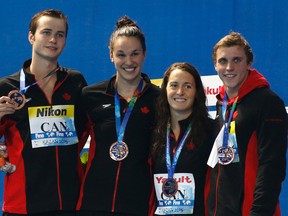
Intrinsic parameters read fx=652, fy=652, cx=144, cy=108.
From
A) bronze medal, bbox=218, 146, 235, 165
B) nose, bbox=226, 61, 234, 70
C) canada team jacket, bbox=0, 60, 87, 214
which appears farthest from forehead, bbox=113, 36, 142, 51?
bronze medal, bbox=218, 146, 235, 165

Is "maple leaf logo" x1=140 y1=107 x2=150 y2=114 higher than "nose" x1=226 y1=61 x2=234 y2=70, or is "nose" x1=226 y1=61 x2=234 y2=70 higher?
"nose" x1=226 y1=61 x2=234 y2=70

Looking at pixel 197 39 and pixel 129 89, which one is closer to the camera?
pixel 129 89

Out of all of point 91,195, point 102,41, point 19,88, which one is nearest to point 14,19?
point 102,41

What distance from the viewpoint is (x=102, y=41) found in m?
5.13

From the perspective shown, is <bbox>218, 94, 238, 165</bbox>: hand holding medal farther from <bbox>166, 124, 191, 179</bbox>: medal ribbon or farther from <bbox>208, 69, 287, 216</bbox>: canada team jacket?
<bbox>166, 124, 191, 179</bbox>: medal ribbon

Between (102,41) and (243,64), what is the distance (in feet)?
6.77

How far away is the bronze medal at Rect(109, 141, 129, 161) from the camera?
10.9 feet

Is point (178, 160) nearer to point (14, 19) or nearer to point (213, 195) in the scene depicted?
point (213, 195)

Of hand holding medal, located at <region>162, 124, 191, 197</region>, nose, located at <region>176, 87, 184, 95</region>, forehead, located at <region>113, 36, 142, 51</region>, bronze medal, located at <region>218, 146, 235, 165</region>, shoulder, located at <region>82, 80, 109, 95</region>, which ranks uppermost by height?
forehead, located at <region>113, 36, 142, 51</region>

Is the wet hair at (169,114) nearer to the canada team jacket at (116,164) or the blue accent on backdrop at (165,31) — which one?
the canada team jacket at (116,164)

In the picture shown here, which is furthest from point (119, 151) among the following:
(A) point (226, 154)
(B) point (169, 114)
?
(A) point (226, 154)

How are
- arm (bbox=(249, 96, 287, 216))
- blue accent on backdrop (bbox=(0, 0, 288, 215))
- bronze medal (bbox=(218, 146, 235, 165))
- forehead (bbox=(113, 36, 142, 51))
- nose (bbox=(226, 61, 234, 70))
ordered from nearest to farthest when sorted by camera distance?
arm (bbox=(249, 96, 287, 216))
bronze medal (bbox=(218, 146, 235, 165))
nose (bbox=(226, 61, 234, 70))
forehead (bbox=(113, 36, 142, 51))
blue accent on backdrop (bbox=(0, 0, 288, 215))

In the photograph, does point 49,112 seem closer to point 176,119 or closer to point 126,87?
point 126,87

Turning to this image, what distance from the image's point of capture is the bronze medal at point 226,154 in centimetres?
312
